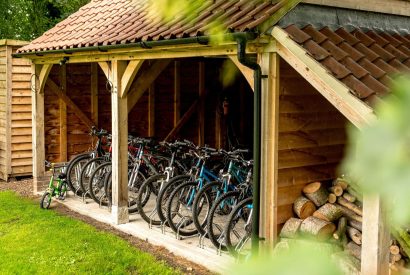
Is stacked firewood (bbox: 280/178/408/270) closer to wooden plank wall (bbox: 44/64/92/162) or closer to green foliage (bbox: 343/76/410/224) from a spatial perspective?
green foliage (bbox: 343/76/410/224)

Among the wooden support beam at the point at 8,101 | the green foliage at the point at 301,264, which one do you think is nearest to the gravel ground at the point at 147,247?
the wooden support beam at the point at 8,101

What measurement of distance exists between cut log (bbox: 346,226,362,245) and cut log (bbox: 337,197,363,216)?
0.17 metres

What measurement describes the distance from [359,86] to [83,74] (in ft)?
24.8

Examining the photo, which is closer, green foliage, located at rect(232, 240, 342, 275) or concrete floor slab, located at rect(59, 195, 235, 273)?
green foliage, located at rect(232, 240, 342, 275)

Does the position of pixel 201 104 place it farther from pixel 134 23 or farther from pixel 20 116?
Result: pixel 134 23

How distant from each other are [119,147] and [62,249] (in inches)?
62.4

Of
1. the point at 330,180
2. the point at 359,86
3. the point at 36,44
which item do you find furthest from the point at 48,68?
the point at 359,86

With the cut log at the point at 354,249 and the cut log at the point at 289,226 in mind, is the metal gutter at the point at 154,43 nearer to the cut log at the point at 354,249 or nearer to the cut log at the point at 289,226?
the cut log at the point at 289,226

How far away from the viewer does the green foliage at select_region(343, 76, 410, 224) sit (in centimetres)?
37

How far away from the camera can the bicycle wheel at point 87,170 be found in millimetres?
8250

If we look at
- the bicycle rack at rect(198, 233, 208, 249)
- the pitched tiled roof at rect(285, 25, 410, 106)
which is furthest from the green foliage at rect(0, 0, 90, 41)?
the pitched tiled roof at rect(285, 25, 410, 106)

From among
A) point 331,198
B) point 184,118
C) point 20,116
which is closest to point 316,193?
point 331,198

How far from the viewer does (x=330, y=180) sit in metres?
5.57

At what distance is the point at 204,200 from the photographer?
636cm
